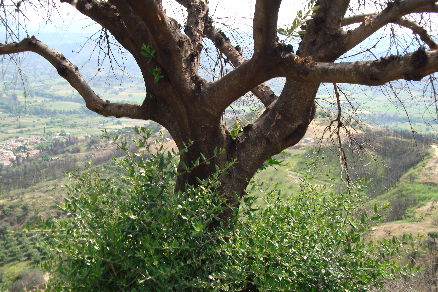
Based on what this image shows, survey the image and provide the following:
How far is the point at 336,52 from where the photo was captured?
8.37ft

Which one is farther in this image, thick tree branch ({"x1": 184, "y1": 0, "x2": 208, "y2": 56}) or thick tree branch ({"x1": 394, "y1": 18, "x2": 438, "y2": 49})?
thick tree branch ({"x1": 394, "y1": 18, "x2": 438, "y2": 49})

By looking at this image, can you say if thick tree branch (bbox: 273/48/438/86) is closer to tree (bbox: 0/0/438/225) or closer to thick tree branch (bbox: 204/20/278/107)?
tree (bbox: 0/0/438/225)

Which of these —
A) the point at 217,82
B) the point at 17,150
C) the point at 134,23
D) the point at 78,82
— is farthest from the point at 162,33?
the point at 17,150

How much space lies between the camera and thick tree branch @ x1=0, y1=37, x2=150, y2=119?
113 inches

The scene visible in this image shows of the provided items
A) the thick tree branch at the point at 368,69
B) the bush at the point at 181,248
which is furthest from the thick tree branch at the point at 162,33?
the thick tree branch at the point at 368,69

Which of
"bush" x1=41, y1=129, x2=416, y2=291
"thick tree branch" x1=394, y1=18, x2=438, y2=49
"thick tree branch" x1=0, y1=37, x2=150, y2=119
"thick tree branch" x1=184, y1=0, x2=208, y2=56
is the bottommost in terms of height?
"bush" x1=41, y1=129, x2=416, y2=291

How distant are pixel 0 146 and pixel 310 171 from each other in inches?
4446

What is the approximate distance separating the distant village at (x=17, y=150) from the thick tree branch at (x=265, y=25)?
3828 inches

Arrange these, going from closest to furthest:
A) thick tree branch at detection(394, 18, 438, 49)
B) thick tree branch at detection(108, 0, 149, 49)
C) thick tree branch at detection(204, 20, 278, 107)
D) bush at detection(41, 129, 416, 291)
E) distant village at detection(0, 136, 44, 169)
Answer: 1. bush at detection(41, 129, 416, 291)
2. thick tree branch at detection(108, 0, 149, 49)
3. thick tree branch at detection(394, 18, 438, 49)
4. thick tree branch at detection(204, 20, 278, 107)
5. distant village at detection(0, 136, 44, 169)

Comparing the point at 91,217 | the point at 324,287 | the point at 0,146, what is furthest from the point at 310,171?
the point at 0,146

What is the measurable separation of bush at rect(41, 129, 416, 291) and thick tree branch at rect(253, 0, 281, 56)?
2.75 ft

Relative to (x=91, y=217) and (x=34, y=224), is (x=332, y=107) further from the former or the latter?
(x=34, y=224)

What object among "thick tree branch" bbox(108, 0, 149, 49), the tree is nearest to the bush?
the tree

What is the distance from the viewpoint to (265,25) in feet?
6.14
